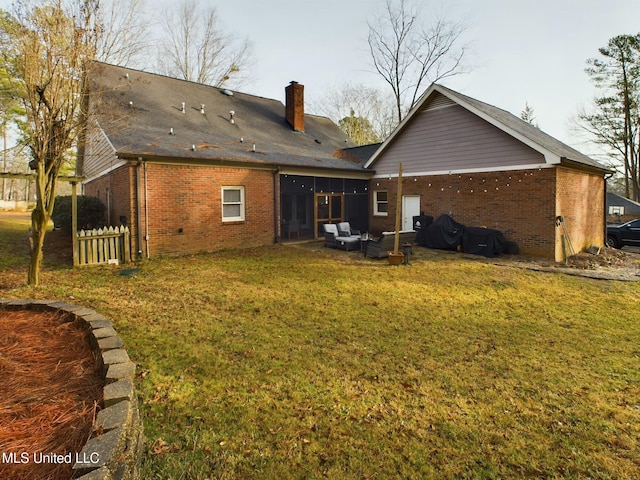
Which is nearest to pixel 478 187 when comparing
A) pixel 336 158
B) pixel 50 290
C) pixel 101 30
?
pixel 336 158

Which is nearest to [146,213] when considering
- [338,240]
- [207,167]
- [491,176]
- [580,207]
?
[207,167]

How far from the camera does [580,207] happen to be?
1262 centimetres

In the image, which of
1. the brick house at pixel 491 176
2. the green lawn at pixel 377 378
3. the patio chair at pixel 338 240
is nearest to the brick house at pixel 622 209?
the brick house at pixel 491 176

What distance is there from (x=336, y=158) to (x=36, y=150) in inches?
467

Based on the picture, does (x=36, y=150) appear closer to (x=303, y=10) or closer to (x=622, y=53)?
(x=303, y=10)

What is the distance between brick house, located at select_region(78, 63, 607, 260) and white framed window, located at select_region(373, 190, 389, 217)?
6 centimetres

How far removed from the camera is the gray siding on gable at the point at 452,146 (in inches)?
464

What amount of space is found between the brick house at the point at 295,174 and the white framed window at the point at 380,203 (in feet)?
0.21

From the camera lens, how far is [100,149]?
41.8 feet

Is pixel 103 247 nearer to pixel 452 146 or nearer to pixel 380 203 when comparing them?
pixel 380 203

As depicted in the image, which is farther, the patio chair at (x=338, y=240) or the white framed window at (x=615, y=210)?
the white framed window at (x=615, y=210)

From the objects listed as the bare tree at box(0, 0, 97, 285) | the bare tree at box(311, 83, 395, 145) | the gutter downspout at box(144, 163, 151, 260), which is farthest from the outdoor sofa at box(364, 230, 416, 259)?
the bare tree at box(311, 83, 395, 145)

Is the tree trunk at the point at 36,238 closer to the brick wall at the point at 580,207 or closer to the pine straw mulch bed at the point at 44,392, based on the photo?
the pine straw mulch bed at the point at 44,392

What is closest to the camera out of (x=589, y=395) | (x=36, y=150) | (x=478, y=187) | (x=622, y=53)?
(x=589, y=395)
